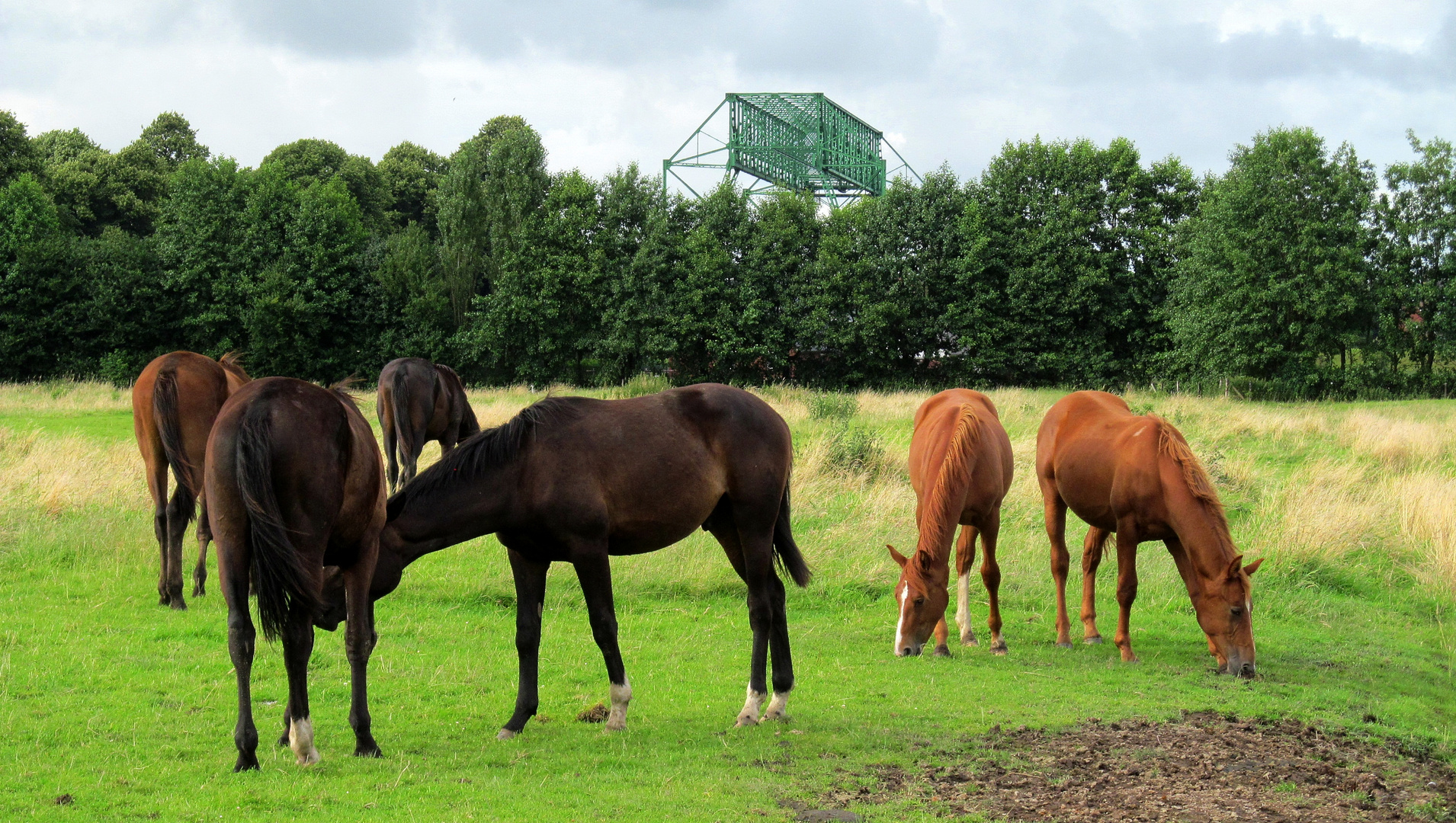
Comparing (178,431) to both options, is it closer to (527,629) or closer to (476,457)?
(476,457)

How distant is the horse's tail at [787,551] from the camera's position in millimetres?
6203

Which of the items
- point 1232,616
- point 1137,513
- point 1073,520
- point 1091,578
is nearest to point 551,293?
point 1073,520

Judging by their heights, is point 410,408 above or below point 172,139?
below

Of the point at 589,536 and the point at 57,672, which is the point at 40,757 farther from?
the point at 589,536

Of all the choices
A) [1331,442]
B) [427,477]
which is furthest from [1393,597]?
[427,477]

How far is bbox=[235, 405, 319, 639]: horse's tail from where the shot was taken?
455 centimetres

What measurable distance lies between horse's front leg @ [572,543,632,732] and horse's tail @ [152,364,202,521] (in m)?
4.24

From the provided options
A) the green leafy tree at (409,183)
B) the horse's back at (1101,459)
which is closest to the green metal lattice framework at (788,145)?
the green leafy tree at (409,183)

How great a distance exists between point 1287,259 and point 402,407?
3102cm

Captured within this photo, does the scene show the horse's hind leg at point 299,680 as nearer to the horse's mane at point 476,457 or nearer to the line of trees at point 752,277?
the horse's mane at point 476,457

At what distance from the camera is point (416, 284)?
42844 millimetres

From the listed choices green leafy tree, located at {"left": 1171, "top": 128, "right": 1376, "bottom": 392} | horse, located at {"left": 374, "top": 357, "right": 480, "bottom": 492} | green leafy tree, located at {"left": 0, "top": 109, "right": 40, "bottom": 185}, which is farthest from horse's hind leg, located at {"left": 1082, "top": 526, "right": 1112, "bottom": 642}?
green leafy tree, located at {"left": 0, "top": 109, "right": 40, "bottom": 185}

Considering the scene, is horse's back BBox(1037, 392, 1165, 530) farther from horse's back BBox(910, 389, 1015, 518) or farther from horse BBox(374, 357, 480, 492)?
horse BBox(374, 357, 480, 492)

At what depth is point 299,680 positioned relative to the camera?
4.80 meters
